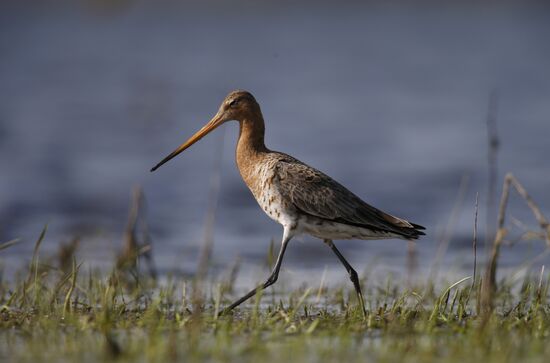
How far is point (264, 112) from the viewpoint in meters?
18.7

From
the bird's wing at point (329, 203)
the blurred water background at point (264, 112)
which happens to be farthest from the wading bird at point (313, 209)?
the blurred water background at point (264, 112)

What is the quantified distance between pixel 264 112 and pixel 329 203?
461 inches

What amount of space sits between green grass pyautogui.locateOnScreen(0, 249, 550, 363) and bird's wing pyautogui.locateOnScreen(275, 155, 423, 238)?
1.75 ft

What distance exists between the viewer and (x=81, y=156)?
15625 millimetres

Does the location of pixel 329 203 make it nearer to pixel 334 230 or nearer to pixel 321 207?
pixel 321 207

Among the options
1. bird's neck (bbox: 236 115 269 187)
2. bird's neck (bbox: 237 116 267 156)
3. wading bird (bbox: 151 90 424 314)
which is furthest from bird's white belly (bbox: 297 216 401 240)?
bird's neck (bbox: 237 116 267 156)

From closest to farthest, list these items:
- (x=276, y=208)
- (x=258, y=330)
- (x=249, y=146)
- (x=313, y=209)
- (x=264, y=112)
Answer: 1. (x=258, y=330)
2. (x=313, y=209)
3. (x=276, y=208)
4. (x=249, y=146)
5. (x=264, y=112)

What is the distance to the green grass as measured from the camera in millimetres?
5160

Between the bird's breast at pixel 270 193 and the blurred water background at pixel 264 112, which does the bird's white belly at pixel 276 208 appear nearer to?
the bird's breast at pixel 270 193

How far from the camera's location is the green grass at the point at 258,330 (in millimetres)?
5160

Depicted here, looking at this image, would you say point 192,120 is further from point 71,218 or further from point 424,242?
point 424,242

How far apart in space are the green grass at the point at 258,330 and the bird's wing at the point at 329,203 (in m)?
0.53

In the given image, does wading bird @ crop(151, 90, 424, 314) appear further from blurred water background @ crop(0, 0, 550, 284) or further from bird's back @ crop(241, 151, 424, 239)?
blurred water background @ crop(0, 0, 550, 284)

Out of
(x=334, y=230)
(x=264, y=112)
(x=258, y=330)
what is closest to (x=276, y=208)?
(x=334, y=230)
